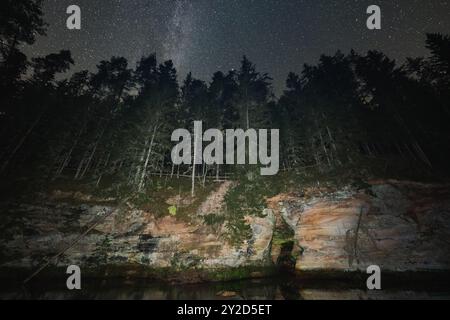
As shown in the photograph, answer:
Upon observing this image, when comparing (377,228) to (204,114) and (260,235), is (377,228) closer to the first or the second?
(260,235)

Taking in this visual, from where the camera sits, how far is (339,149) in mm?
27172

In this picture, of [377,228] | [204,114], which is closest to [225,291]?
[377,228]

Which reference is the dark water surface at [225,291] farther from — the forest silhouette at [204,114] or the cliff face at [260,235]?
the forest silhouette at [204,114]

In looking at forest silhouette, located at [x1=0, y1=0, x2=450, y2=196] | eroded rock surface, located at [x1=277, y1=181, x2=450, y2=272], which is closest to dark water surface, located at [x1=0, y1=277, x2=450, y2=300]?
eroded rock surface, located at [x1=277, y1=181, x2=450, y2=272]

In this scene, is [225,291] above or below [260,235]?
below

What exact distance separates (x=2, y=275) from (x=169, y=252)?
11563 mm

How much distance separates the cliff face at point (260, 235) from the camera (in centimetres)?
1638

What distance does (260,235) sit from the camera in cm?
1873

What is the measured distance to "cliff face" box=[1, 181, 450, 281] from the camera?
16.4 metres

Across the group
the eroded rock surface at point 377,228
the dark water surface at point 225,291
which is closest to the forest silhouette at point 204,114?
the eroded rock surface at point 377,228

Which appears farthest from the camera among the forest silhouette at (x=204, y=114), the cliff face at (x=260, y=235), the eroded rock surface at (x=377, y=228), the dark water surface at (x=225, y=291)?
the forest silhouette at (x=204, y=114)

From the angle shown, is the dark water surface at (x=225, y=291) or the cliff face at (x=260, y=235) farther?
the cliff face at (x=260, y=235)

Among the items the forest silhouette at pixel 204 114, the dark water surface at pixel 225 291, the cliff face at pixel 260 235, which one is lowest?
the dark water surface at pixel 225 291

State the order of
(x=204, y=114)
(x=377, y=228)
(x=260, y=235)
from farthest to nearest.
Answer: (x=204, y=114)
(x=260, y=235)
(x=377, y=228)
